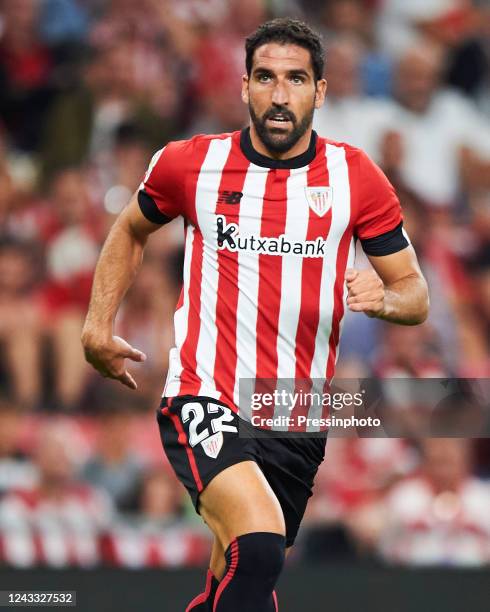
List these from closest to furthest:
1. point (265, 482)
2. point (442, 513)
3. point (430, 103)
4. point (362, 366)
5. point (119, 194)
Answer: point (265, 482) < point (442, 513) < point (362, 366) < point (119, 194) < point (430, 103)

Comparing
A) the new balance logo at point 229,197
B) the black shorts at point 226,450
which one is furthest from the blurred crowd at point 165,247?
the new balance logo at point 229,197

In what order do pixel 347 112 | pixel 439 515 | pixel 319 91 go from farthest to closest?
1. pixel 347 112
2. pixel 439 515
3. pixel 319 91

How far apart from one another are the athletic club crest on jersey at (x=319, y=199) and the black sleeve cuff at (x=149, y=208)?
556 mm

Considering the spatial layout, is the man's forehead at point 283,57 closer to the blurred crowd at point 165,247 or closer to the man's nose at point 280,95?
the man's nose at point 280,95

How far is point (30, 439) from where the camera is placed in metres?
7.58

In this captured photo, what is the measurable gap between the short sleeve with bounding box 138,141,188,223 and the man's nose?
396 millimetres

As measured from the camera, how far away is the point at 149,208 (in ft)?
15.4

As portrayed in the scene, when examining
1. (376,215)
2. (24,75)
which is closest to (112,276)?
(376,215)

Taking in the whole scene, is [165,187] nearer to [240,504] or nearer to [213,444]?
[213,444]

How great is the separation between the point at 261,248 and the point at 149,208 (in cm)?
49

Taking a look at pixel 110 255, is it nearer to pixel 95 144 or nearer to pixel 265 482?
pixel 265 482

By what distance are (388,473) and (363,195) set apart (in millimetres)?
3253

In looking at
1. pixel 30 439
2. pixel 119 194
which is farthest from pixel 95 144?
pixel 30 439

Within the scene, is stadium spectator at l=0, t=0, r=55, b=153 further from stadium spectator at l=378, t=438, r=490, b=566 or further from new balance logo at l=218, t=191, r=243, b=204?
new balance logo at l=218, t=191, r=243, b=204
